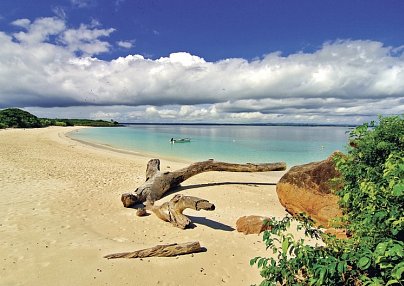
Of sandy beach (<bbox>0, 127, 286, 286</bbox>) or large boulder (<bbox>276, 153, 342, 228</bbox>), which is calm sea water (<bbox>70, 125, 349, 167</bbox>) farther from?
sandy beach (<bbox>0, 127, 286, 286</bbox>)

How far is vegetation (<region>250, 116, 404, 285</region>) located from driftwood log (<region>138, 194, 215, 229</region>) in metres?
4.35

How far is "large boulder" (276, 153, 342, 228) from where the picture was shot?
898cm

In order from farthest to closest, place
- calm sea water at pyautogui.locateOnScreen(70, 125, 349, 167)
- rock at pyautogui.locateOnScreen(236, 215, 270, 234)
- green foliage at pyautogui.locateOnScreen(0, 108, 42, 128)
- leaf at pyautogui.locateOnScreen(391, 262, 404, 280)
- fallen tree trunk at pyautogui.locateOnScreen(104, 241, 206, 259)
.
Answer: green foliage at pyautogui.locateOnScreen(0, 108, 42, 128) < calm sea water at pyautogui.locateOnScreen(70, 125, 349, 167) < rock at pyautogui.locateOnScreen(236, 215, 270, 234) < fallen tree trunk at pyautogui.locateOnScreen(104, 241, 206, 259) < leaf at pyautogui.locateOnScreen(391, 262, 404, 280)

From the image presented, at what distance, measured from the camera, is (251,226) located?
27.7ft

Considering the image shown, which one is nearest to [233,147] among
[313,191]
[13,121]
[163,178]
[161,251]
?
[163,178]

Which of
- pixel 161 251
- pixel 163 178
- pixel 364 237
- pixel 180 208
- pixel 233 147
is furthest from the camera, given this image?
pixel 233 147

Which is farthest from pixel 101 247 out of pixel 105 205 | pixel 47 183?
pixel 47 183

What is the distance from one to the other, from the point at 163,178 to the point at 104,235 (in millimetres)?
5278

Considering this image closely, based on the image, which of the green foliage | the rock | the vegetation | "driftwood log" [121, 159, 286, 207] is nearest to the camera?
the vegetation

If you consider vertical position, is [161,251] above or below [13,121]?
below

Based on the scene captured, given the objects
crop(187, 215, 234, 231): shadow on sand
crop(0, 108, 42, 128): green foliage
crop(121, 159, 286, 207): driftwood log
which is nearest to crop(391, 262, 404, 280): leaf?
crop(187, 215, 234, 231): shadow on sand

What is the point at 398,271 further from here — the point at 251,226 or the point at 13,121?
the point at 13,121

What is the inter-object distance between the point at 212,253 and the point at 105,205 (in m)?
5.78

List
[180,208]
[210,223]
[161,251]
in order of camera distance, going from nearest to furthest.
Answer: [161,251], [180,208], [210,223]
